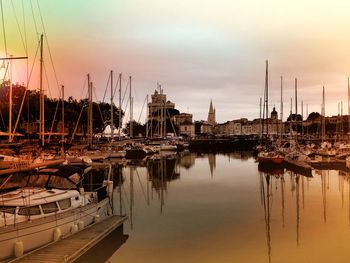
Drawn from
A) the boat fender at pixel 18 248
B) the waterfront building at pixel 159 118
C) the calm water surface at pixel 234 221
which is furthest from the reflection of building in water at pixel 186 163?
the boat fender at pixel 18 248

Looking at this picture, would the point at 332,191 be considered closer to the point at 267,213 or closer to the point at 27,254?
the point at 267,213

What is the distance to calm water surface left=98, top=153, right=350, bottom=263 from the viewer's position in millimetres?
19484

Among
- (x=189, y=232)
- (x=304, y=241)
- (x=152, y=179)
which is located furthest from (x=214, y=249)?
(x=152, y=179)

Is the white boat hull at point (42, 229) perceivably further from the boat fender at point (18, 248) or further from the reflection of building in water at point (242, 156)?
the reflection of building in water at point (242, 156)

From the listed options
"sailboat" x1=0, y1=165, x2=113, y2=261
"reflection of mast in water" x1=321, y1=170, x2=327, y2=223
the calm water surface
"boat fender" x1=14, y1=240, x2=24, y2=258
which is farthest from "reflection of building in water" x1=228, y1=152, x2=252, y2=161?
"boat fender" x1=14, y1=240, x2=24, y2=258

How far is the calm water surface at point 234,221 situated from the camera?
19.5m

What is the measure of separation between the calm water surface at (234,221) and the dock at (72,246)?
1054 millimetres

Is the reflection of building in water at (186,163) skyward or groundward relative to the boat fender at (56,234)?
groundward

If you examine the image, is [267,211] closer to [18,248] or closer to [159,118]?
[18,248]

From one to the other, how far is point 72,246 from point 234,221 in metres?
11.7

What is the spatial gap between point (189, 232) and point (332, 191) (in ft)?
67.2

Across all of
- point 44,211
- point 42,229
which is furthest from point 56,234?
point 44,211

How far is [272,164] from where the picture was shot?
200ft

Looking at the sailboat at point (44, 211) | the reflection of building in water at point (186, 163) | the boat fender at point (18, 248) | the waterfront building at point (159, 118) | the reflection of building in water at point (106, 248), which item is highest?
the waterfront building at point (159, 118)
